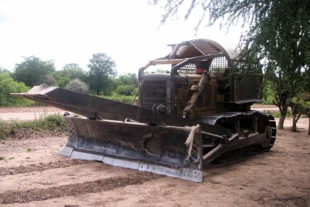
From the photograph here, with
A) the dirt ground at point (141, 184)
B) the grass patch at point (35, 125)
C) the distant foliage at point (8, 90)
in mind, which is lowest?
the dirt ground at point (141, 184)

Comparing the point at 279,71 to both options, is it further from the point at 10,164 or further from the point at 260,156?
the point at 10,164

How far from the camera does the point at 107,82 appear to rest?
37312mm

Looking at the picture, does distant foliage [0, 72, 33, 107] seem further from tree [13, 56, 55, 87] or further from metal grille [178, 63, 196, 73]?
metal grille [178, 63, 196, 73]

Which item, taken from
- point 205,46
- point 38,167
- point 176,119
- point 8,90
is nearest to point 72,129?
point 38,167

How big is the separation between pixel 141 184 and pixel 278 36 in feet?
9.86

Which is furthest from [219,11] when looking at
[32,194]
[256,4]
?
[32,194]

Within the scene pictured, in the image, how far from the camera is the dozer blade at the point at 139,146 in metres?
6.23

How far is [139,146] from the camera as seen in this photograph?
7027 millimetres

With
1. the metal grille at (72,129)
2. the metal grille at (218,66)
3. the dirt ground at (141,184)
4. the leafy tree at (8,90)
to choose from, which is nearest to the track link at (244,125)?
the dirt ground at (141,184)

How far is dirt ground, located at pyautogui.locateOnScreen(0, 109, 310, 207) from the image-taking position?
510 centimetres

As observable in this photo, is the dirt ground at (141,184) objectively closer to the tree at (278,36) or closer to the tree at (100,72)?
the tree at (278,36)

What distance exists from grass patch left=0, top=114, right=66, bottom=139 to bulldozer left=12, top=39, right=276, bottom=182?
11.1 feet

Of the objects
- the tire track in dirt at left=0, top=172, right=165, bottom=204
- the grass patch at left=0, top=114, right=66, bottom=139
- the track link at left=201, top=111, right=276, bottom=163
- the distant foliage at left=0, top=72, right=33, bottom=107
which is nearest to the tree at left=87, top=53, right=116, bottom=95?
the distant foliage at left=0, top=72, right=33, bottom=107

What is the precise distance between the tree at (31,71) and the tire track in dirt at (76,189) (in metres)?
24.4
